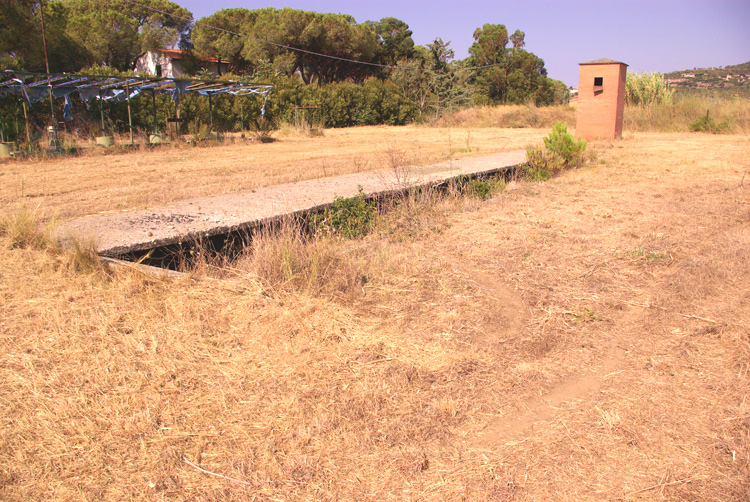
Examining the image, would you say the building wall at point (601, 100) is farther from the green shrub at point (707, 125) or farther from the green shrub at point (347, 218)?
the green shrub at point (347, 218)

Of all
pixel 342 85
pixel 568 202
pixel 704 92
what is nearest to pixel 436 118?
pixel 342 85

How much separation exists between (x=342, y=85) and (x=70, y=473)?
29330mm

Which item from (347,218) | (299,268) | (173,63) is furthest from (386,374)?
(173,63)

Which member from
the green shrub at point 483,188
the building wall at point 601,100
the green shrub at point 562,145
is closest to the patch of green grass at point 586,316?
the green shrub at point 483,188

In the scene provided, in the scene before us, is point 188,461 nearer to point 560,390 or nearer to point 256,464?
point 256,464

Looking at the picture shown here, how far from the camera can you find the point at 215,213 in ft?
19.4

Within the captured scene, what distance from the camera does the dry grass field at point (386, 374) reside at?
2.43 meters

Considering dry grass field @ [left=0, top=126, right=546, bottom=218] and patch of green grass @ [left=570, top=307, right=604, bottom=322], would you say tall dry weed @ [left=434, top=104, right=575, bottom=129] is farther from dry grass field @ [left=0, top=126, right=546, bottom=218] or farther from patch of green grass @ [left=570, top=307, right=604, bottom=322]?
patch of green grass @ [left=570, top=307, right=604, bottom=322]

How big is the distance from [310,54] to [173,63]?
1028 centimetres

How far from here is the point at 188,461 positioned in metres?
2.49

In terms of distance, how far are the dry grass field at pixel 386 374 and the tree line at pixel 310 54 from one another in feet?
66.7

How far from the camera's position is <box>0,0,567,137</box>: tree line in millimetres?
28859

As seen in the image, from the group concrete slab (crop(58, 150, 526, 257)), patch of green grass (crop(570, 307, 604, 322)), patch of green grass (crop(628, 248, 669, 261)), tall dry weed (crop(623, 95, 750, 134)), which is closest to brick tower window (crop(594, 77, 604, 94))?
tall dry weed (crop(623, 95, 750, 134))

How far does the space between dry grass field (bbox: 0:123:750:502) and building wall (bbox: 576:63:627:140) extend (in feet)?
42.1
